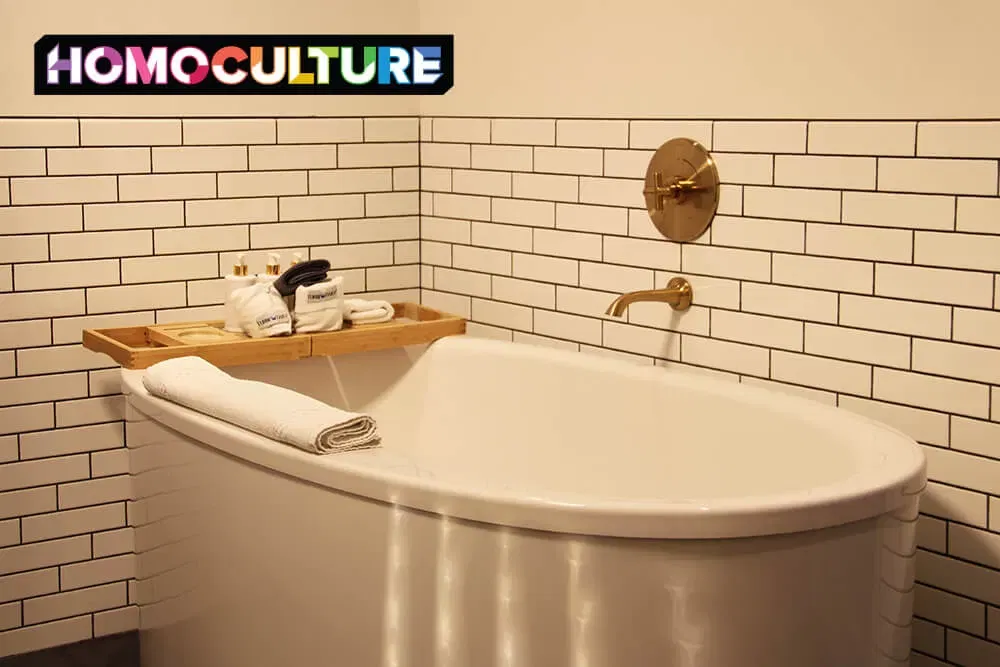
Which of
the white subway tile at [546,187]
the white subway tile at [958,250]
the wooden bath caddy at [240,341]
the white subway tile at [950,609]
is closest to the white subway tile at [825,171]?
the white subway tile at [958,250]

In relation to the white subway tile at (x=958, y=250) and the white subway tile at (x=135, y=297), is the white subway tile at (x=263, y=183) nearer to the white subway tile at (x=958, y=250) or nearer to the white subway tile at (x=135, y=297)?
the white subway tile at (x=135, y=297)

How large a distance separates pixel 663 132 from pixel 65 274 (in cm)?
149

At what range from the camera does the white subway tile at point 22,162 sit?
2984mm

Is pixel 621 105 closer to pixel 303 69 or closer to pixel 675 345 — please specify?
pixel 675 345

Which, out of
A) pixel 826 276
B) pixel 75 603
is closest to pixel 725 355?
pixel 826 276

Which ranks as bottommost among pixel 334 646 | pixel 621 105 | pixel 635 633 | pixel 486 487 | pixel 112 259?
pixel 334 646

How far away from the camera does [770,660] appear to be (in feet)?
6.08

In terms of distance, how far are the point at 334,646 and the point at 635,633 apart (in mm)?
580

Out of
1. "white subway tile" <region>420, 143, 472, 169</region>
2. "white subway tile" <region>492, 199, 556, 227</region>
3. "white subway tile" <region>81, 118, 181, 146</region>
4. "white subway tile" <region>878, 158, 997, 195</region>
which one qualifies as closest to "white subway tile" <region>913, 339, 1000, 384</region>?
"white subway tile" <region>878, 158, 997, 195</region>

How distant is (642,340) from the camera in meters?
3.00

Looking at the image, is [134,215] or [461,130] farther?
[461,130]

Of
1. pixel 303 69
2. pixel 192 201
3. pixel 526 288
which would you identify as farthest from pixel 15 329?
pixel 526 288

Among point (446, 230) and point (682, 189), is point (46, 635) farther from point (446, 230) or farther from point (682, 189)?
point (682, 189)

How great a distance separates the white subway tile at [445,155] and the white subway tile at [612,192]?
49cm
